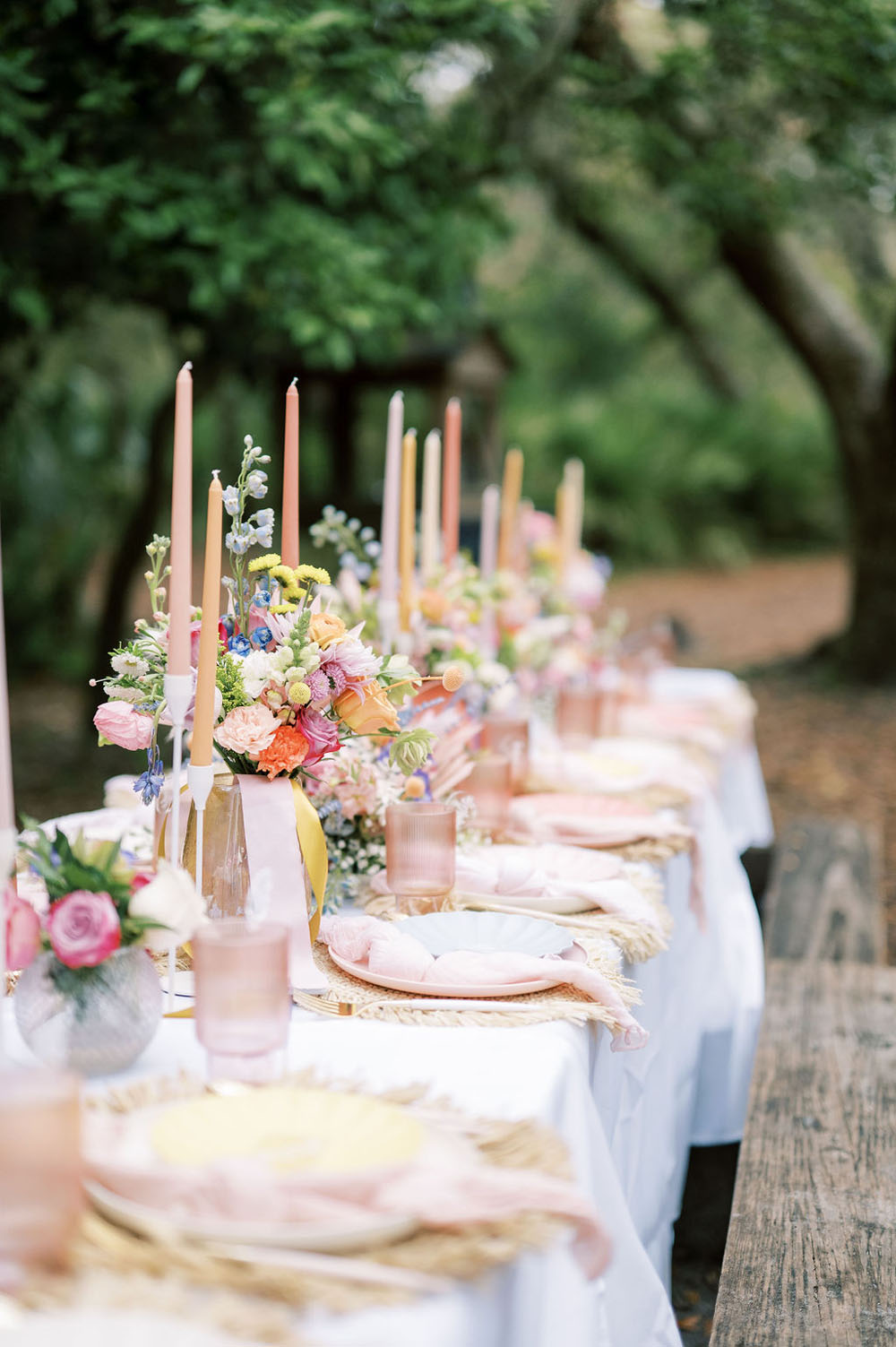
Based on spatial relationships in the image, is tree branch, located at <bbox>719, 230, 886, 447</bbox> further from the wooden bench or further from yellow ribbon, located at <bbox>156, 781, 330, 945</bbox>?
yellow ribbon, located at <bbox>156, 781, 330, 945</bbox>

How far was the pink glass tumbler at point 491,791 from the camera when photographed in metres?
2.53

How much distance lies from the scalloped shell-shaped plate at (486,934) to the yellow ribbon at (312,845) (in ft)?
0.45

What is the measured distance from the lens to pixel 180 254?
187 inches

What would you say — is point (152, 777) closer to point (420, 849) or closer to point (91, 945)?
point (420, 849)

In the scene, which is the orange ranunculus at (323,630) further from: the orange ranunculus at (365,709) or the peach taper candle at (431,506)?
the peach taper candle at (431,506)

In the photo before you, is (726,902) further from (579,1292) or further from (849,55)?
(849,55)

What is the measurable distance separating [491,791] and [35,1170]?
1.50 metres

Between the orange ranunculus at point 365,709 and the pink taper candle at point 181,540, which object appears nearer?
the pink taper candle at point 181,540

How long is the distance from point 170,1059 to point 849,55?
4.99 m

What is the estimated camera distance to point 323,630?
73.3 inches

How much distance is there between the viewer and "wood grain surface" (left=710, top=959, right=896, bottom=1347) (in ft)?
6.02

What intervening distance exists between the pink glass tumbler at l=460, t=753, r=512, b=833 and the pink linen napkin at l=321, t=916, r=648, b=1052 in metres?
0.68

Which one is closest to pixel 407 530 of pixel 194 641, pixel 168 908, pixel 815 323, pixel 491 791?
pixel 491 791

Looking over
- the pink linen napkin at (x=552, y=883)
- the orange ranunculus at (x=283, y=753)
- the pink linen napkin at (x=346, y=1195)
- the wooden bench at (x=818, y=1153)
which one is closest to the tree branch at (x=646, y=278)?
the wooden bench at (x=818, y=1153)
